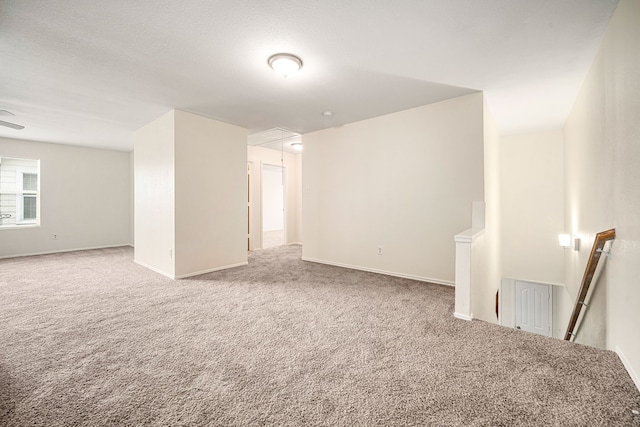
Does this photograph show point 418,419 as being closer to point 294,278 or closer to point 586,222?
point 294,278

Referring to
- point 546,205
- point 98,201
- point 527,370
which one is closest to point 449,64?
point 527,370

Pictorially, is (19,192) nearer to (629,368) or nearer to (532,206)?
(629,368)

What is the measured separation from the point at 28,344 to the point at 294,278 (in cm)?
265

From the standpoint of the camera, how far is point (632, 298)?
170 centimetres

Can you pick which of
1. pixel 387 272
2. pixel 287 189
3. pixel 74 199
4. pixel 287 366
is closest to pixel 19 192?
pixel 74 199

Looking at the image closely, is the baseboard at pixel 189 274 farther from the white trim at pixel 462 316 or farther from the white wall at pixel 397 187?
the white trim at pixel 462 316

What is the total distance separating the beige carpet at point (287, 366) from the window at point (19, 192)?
3728mm

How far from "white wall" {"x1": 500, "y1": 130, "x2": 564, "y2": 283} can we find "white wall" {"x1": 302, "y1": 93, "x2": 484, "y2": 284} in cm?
274

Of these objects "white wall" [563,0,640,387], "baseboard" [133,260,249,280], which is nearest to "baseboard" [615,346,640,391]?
"white wall" [563,0,640,387]

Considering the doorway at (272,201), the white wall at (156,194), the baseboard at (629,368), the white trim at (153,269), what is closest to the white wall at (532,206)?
the baseboard at (629,368)

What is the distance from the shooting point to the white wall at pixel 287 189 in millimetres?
6590

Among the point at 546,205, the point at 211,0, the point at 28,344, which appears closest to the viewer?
the point at 211,0

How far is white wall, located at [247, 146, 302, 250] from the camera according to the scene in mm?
6590

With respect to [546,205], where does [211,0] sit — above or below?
above
